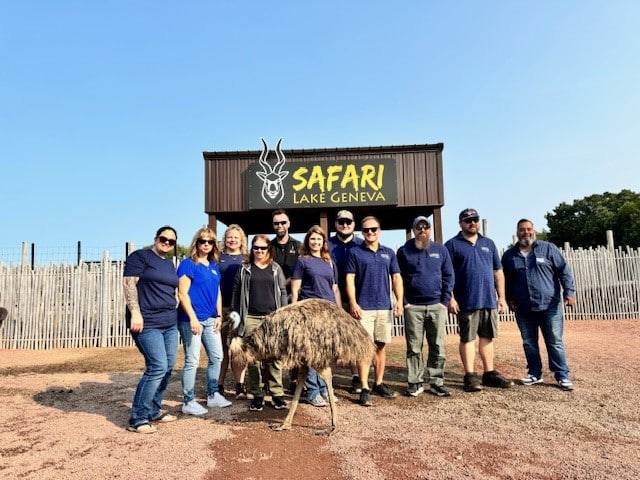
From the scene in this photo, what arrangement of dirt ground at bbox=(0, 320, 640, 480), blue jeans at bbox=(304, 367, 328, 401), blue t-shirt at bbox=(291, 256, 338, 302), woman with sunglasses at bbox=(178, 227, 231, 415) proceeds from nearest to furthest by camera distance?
dirt ground at bbox=(0, 320, 640, 480) < woman with sunglasses at bbox=(178, 227, 231, 415) < blue t-shirt at bbox=(291, 256, 338, 302) < blue jeans at bbox=(304, 367, 328, 401)

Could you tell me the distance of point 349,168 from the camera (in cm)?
1372

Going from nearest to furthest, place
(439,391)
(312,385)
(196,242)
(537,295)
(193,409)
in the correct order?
1. (193,409)
2. (196,242)
3. (312,385)
4. (439,391)
5. (537,295)

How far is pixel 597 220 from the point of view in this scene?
36.3m

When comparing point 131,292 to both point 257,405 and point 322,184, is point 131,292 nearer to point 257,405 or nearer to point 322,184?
point 257,405

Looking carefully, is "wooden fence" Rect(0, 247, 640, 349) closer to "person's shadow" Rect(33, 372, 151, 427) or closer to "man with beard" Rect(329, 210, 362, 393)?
"person's shadow" Rect(33, 372, 151, 427)

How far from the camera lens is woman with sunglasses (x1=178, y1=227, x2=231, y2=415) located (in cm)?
457

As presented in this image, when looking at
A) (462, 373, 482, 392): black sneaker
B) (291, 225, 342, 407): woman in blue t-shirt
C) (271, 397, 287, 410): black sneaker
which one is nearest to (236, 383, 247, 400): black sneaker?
(271, 397, 287, 410): black sneaker

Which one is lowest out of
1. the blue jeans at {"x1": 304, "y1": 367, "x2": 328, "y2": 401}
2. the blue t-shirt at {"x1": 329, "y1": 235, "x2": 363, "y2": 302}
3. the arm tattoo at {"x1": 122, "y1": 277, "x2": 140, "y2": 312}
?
the blue jeans at {"x1": 304, "y1": 367, "x2": 328, "y2": 401}

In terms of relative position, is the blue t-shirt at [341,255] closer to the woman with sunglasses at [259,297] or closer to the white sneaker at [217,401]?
the woman with sunglasses at [259,297]

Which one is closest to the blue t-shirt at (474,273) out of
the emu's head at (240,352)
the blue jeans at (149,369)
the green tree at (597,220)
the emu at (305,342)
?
the emu at (305,342)

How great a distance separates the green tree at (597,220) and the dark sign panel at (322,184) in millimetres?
26587

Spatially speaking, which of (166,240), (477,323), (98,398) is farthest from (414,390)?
(98,398)

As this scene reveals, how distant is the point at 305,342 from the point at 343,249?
1897mm

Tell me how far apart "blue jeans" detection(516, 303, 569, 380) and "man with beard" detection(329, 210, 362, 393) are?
245cm
